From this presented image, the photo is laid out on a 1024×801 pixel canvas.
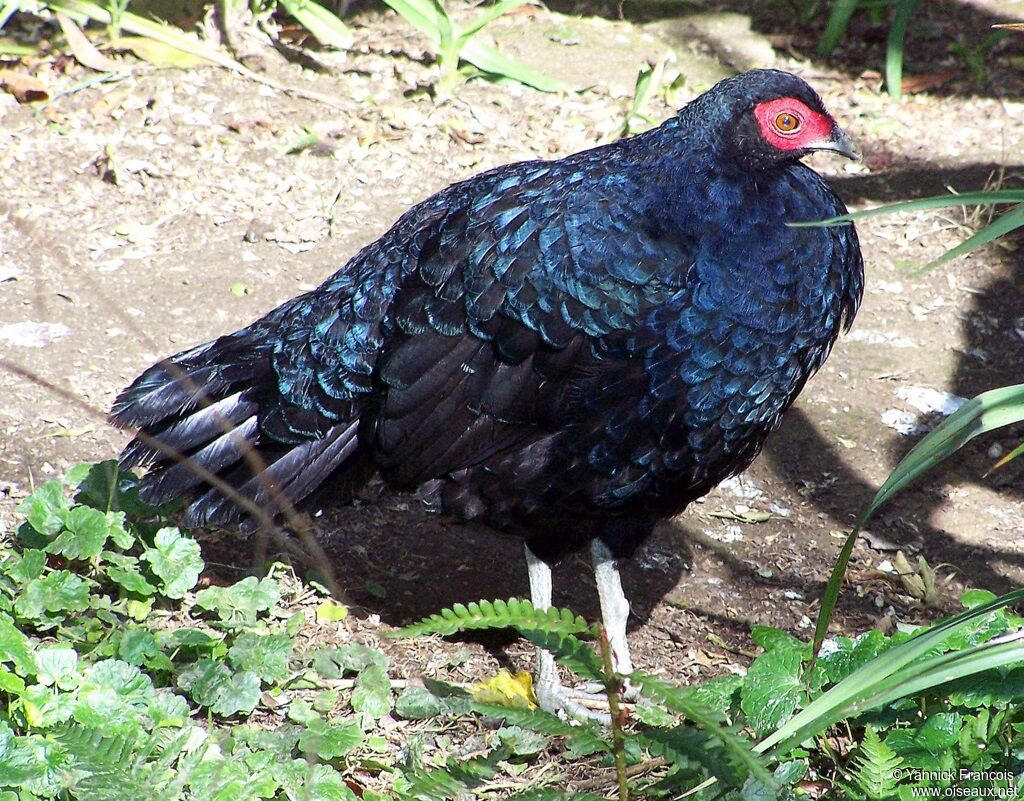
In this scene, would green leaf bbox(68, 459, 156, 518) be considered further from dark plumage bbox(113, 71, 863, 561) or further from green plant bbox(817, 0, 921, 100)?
green plant bbox(817, 0, 921, 100)

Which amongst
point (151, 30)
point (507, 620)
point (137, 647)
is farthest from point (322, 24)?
point (507, 620)

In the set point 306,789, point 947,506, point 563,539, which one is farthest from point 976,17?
point 306,789

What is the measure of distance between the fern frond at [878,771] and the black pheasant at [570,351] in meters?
1.05

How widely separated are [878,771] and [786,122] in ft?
6.52

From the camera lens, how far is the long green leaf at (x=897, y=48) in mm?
6957

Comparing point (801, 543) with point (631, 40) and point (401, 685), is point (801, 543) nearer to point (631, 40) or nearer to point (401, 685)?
point (401, 685)

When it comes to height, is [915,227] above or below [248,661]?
above

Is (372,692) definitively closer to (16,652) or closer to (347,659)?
(347,659)

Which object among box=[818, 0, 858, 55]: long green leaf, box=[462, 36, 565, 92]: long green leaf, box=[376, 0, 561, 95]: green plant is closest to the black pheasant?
box=[376, 0, 561, 95]: green plant

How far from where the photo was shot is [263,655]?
3588mm

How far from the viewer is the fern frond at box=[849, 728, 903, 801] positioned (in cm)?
279

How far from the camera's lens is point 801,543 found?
15.2ft

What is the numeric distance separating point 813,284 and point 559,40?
4.83m

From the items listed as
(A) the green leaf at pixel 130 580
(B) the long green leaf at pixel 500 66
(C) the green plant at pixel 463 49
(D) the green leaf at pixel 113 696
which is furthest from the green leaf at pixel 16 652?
(B) the long green leaf at pixel 500 66
